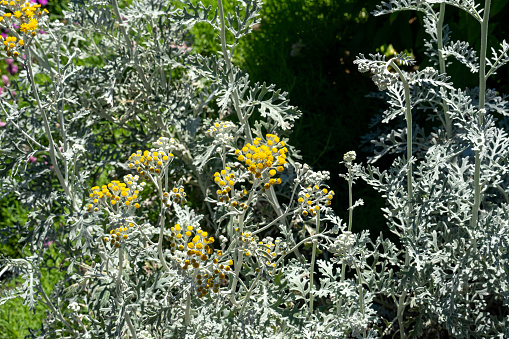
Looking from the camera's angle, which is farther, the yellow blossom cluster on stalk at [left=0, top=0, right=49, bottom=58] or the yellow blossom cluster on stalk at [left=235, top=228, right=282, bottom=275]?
the yellow blossom cluster on stalk at [left=0, top=0, right=49, bottom=58]

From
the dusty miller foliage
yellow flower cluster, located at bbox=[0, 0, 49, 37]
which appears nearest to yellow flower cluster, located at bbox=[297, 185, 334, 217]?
the dusty miller foliage

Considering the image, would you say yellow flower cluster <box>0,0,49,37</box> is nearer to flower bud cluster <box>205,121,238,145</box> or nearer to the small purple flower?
flower bud cluster <box>205,121,238,145</box>

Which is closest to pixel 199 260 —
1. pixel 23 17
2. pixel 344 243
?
pixel 344 243

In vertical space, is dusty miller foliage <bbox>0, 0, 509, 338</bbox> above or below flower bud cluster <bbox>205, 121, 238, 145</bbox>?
below

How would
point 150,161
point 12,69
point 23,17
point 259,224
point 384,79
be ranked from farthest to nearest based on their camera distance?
point 12,69 → point 259,224 → point 23,17 → point 150,161 → point 384,79

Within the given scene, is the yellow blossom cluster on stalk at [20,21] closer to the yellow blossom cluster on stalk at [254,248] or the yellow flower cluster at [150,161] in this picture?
the yellow flower cluster at [150,161]

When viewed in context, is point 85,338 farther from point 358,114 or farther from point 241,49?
point 241,49

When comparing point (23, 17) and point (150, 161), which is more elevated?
point (23, 17)

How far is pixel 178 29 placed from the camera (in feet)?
10.6

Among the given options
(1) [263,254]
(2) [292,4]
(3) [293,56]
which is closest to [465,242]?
(1) [263,254]

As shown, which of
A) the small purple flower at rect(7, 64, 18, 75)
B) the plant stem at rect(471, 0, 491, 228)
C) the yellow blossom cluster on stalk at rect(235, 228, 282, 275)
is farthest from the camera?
the small purple flower at rect(7, 64, 18, 75)

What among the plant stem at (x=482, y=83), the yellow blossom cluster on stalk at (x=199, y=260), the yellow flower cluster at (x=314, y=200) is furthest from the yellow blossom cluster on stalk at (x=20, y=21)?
the plant stem at (x=482, y=83)

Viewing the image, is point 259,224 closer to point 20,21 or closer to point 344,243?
point 344,243

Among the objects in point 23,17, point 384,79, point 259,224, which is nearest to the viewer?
point 384,79
